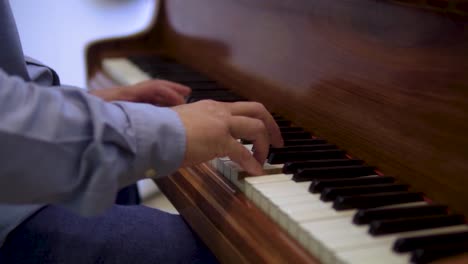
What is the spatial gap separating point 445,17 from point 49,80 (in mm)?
807

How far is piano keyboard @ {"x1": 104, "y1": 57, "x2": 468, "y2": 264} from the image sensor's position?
0.54 metres

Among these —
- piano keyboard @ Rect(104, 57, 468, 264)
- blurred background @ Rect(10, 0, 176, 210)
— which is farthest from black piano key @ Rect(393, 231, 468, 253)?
blurred background @ Rect(10, 0, 176, 210)

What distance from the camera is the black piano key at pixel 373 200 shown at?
627mm

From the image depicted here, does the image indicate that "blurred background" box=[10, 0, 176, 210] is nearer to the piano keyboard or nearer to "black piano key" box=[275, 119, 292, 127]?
"black piano key" box=[275, 119, 292, 127]

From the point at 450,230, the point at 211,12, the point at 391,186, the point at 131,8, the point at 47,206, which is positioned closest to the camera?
the point at 450,230

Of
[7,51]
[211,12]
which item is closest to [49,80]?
[7,51]

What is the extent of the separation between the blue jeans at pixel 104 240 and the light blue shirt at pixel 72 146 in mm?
209

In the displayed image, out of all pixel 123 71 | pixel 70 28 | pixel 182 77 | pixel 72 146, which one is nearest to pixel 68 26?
pixel 70 28

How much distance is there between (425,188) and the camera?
0.69m

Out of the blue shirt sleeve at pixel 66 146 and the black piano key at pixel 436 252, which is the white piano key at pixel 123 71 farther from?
the black piano key at pixel 436 252

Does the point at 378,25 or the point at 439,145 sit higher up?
the point at 378,25

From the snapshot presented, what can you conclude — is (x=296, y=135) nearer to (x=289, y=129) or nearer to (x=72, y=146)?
(x=289, y=129)

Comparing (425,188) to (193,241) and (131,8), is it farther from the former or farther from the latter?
(131,8)

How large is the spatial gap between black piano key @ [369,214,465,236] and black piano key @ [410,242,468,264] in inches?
1.9
